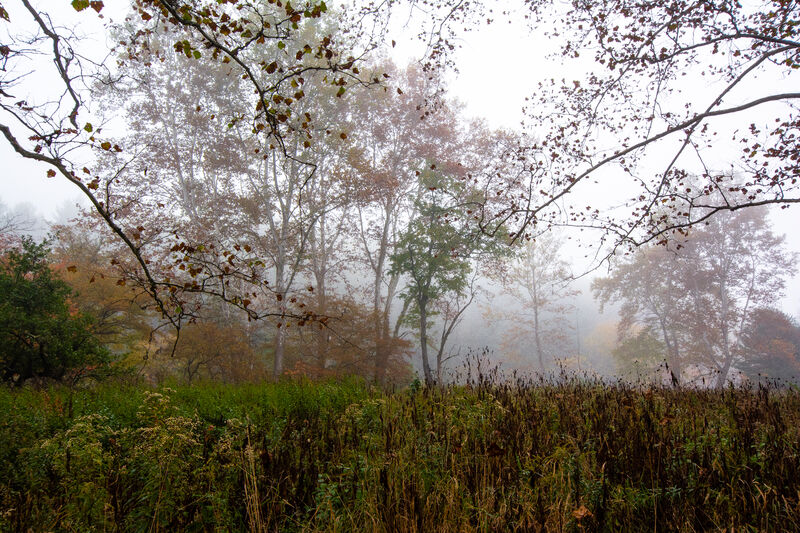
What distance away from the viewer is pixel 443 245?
14781mm

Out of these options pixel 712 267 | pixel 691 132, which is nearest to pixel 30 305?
pixel 691 132

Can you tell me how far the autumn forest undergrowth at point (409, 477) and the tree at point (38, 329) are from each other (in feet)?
16.4

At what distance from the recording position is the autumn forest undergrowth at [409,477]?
7.81 feet

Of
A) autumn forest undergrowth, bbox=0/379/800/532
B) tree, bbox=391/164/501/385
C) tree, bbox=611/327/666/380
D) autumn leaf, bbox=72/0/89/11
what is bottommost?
autumn forest undergrowth, bbox=0/379/800/532

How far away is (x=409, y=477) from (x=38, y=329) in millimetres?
9721

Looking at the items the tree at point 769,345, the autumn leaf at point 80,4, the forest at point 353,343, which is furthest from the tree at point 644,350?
the autumn leaf at point 80,4

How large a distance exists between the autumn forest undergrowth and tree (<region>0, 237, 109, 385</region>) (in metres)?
4.99

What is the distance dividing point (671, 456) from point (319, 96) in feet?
54.5

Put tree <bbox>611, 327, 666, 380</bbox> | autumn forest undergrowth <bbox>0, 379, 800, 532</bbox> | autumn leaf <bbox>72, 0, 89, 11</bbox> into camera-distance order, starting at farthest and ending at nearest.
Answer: tree <bbox>611, 327, 666, 380</bbox> → autumn leaf <bbox>72, 0, 89, 11</bbox> → autumn forest undergrowth <bbox>0, 379, 800, 532</bbox>

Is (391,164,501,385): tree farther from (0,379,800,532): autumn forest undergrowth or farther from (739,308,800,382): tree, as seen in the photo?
(739,308,800,382): tree

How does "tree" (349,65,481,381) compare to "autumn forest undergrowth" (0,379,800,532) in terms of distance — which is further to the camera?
"tree" (349,65,481,381)

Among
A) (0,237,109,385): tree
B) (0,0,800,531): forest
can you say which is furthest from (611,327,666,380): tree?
(0,237,109,385): tree

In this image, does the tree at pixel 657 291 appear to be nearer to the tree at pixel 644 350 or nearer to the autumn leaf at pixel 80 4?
the tree at pixel 644 350

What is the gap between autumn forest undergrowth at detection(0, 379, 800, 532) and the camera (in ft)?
7.81
